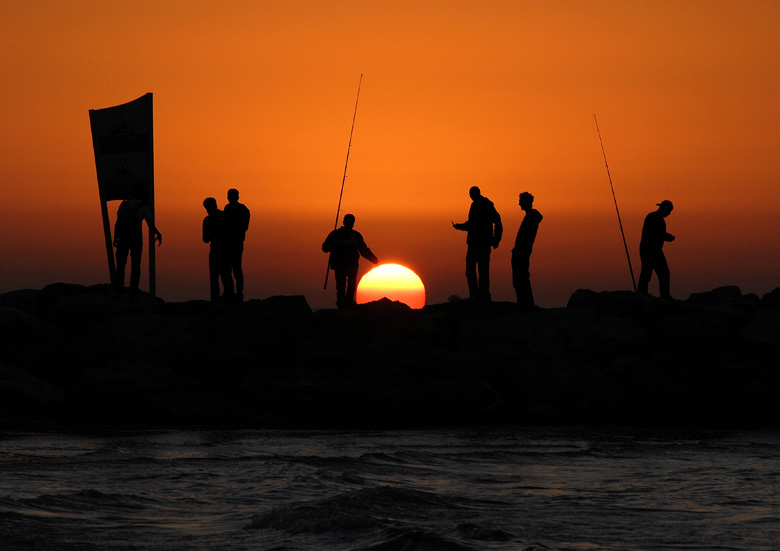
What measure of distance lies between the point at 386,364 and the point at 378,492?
6432 mm

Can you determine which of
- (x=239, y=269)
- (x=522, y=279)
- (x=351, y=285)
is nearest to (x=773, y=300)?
(x=522, y=279)

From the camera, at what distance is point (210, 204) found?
15344 millimetres

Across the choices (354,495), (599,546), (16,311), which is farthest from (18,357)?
(599,546)

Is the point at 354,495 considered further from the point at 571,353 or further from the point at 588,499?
the point at 571,353

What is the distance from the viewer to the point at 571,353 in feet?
49.1

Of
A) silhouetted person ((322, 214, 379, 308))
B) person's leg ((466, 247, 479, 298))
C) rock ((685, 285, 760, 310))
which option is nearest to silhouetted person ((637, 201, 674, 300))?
person's leg ((466, 247, 479, 298))

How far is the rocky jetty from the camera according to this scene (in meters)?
13.0

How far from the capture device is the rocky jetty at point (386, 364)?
1299 centimetres

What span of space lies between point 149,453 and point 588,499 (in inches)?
159

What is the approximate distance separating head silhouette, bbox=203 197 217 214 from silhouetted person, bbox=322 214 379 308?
5.66ft

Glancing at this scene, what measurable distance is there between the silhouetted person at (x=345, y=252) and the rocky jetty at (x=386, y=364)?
1.86ft

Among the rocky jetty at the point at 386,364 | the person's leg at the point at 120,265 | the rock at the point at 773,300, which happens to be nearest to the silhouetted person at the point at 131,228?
the person's leg at the point at 120,265

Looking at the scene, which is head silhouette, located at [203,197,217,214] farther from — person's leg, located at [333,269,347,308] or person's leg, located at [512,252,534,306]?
person's leg, located at [512,252,534,306]

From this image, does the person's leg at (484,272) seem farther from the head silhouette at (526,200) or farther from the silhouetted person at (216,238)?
the silhouetted person at (216,238)
